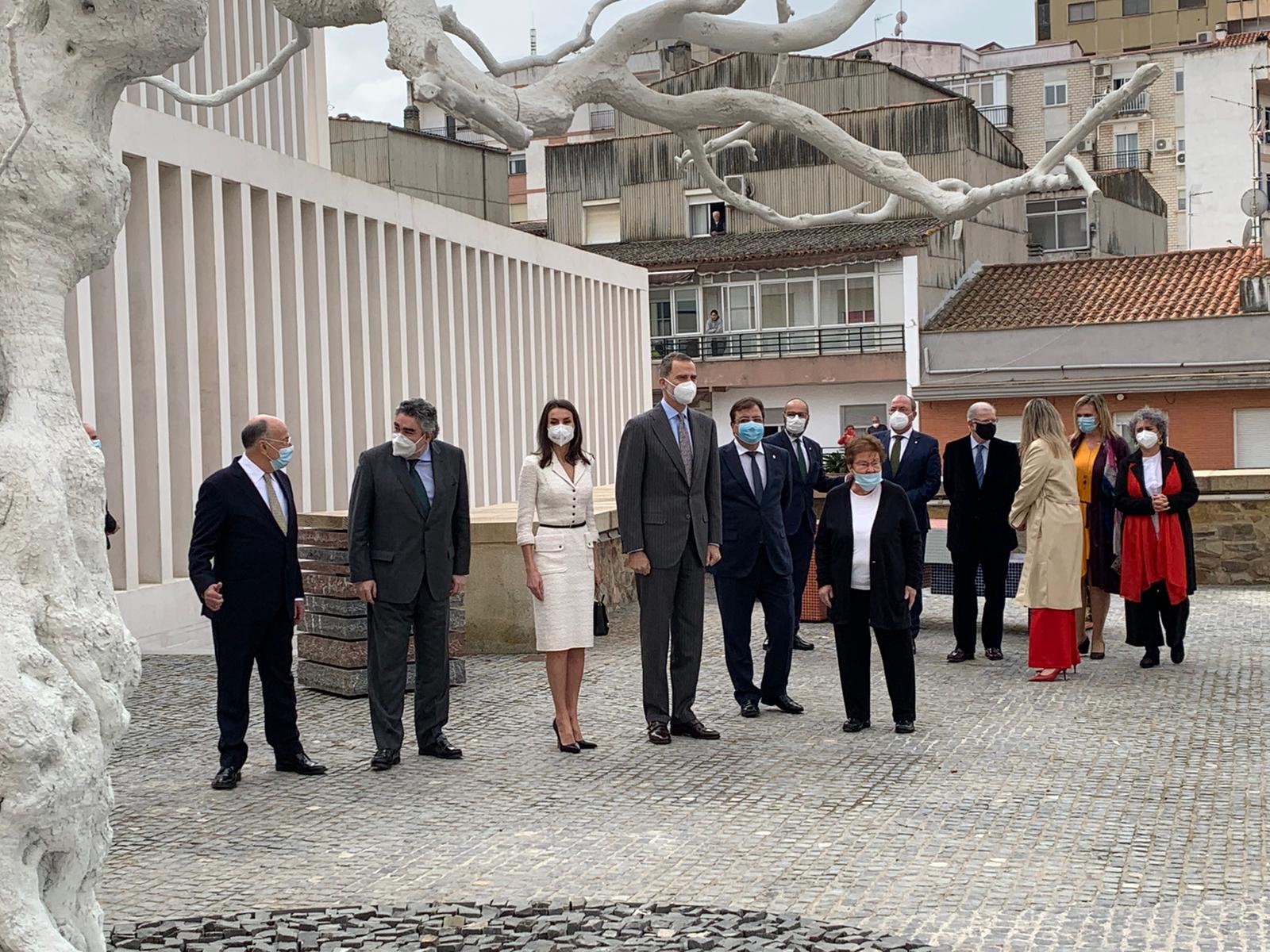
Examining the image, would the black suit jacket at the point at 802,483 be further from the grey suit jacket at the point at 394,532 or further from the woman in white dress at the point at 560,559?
the grey suit jacket at the point at 394,532

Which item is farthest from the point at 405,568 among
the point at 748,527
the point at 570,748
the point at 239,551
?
the point at 748,527

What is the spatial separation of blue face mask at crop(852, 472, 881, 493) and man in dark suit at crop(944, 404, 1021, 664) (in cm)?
282

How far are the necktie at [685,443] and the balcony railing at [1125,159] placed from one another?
57.3 meters

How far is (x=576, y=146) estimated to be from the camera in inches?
2025

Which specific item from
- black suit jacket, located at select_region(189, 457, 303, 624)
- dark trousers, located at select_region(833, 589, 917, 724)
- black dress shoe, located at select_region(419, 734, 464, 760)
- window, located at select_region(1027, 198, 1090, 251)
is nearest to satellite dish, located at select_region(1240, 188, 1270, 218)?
window, located at select_region(1027, 198, 1090, 251)

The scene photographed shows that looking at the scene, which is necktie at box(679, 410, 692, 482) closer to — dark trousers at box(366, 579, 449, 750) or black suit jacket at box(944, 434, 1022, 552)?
dark trousers at box(366, 579, 449, 750)

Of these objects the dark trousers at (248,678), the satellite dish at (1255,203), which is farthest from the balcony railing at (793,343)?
the dark trousers at (248,678)

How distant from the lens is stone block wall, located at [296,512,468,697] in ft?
35.6

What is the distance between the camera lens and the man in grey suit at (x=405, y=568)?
8680 mm

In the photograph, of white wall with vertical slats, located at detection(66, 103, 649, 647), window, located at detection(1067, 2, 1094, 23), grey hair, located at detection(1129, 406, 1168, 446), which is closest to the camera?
grey hair, located at detection(1129, 406, 1168, 446)

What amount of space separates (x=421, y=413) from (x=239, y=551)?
1262 mm

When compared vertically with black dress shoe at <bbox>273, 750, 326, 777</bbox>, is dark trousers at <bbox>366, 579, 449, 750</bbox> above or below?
above

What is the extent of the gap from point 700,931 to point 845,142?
419 centimetres

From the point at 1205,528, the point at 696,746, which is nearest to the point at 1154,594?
the point at 696,746
